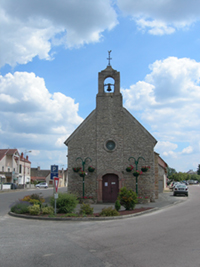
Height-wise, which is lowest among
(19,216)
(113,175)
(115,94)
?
(19,216)

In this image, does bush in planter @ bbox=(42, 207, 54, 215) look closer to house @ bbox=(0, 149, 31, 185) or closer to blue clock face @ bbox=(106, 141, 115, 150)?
blue clock face @ bbox=(106, 141, 115, 150)

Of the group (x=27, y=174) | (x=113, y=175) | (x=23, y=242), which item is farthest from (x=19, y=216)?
(x=27, y=174)

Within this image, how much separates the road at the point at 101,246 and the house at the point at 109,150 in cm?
1130

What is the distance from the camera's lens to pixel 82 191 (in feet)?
75.6

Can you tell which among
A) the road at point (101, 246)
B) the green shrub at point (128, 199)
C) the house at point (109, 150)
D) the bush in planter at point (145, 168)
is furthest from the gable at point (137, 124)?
the road at point (101, 246)

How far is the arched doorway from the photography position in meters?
22.8

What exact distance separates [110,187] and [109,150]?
3.04 m

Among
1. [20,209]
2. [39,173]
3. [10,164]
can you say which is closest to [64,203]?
[20,209]

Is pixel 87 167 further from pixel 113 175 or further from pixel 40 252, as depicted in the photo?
pixel 40 252

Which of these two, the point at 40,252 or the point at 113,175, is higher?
the point at 113,175

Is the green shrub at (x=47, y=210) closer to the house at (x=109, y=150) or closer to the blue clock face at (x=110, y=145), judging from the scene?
the house at (x=109, y=150)

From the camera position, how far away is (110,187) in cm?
2288

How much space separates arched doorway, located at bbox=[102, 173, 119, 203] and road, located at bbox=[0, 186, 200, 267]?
37.5 feet

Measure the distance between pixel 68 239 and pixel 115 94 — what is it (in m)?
16.7
